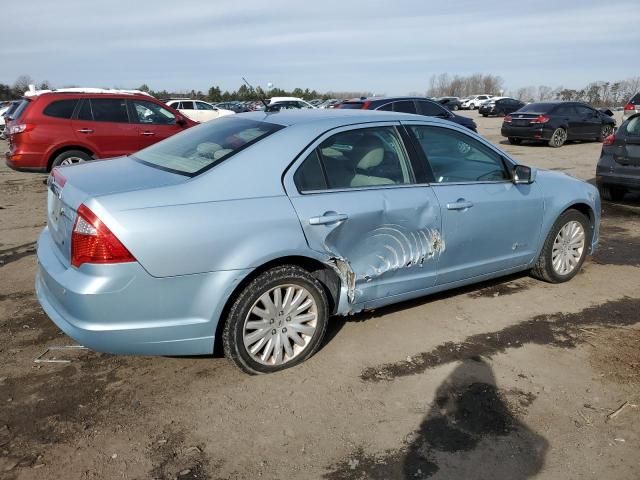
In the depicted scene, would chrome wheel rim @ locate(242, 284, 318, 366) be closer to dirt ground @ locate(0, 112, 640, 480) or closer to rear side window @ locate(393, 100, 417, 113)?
dirt ground @ locate(0, 112, 640, 480)

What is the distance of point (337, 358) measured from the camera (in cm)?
374

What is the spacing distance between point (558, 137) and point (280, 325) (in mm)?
16450

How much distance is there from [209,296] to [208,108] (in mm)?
24899

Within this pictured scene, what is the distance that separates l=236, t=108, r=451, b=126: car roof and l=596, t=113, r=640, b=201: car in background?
5177 millimetres

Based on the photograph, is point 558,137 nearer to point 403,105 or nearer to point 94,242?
point 403,105

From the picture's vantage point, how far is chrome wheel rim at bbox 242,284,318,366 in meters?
3.38

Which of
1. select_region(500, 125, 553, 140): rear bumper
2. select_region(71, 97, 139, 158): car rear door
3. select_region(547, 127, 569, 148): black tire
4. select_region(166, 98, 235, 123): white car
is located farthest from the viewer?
select_region(166, 98, 235, 123): white car

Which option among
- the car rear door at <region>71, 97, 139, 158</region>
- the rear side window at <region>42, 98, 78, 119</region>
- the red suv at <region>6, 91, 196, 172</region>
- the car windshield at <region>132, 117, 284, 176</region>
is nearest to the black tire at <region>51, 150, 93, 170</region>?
the red suv at <region>6, 91, 196, 172</region>

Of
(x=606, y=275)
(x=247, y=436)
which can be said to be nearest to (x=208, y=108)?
(x=606, y=275)

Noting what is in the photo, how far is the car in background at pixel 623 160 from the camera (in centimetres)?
809

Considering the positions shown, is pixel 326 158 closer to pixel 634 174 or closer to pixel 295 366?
pixel 295 366

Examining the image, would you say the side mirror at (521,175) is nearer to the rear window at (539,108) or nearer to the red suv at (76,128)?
the red suv at (76,128)

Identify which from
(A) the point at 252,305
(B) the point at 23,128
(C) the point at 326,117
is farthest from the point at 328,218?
(B) the point at 23,128

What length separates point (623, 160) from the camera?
8.25 metres
